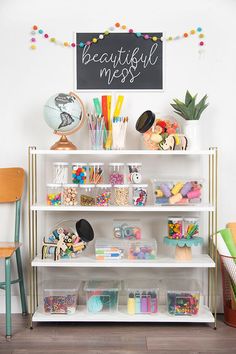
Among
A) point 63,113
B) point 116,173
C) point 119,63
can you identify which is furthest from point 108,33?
point 116,173

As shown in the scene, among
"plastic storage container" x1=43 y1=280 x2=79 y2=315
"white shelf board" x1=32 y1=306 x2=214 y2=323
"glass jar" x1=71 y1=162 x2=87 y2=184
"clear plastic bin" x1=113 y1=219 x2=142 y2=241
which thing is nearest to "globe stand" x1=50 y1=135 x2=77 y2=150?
"glass jar" x1=71 y1=162 x2=87 y2=184

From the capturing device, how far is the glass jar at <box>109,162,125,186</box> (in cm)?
317

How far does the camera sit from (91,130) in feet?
10.5

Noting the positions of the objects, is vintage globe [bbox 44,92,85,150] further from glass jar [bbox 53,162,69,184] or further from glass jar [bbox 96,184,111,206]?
glass jar [bbox 96,184,111,206]

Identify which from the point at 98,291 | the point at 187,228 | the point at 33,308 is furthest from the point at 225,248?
the point at 33,308

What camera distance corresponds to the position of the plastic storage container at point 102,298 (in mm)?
3186

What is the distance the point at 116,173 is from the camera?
3.19m

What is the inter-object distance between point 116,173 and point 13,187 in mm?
696

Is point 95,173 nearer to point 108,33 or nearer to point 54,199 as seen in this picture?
point 54,199

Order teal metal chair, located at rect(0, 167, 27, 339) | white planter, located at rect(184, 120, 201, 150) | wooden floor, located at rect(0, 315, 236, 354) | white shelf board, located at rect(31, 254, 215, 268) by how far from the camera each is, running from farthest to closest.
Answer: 1. teal metal chair, located at rect(0, 167, 27, 339)
2. white planter, located at rect(184, 120, 201, 150)
3. white shelf board, located at rect(31, 254, 215, 268)
4. wooden floor, located at rect(0, 315, 236, 354)

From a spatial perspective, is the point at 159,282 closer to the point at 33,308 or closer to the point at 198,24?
the point at 33,308

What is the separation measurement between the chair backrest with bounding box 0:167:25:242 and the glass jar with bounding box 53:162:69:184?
31cm

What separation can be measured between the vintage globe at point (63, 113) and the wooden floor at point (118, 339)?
109 cm

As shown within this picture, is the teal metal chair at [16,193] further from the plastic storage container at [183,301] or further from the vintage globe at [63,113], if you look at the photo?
the plastic storage container at [183,301]
